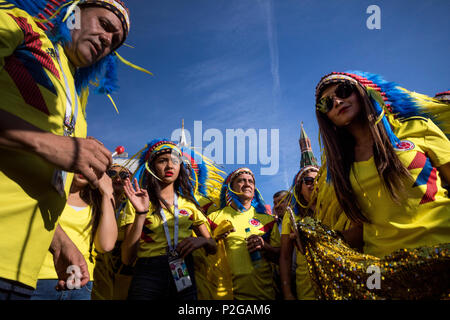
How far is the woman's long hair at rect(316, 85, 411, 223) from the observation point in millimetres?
1708

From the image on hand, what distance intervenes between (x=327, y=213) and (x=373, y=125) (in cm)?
82

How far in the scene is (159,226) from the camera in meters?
3.12

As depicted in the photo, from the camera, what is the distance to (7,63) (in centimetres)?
107

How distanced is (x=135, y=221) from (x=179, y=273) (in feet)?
2.29

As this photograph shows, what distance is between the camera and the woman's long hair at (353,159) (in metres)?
1.71

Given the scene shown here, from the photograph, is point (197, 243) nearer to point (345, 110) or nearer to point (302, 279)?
point (302, 279)

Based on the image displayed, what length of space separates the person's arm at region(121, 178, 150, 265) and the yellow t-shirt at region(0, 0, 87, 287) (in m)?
1.49

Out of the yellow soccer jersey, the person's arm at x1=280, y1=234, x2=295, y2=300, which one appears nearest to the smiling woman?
the yellow soccer jersey

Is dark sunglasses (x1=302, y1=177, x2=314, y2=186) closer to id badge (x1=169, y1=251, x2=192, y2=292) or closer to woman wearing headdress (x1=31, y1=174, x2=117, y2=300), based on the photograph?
id badge (x1=169, y1=251, x2=192, y2=292)

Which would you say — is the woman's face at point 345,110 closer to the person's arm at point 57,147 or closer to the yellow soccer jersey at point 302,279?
the yellow soccer jersey at point 302,279

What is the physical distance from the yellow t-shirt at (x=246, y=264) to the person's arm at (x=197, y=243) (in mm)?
592

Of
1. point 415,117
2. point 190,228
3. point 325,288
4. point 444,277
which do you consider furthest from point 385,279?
point 190,228

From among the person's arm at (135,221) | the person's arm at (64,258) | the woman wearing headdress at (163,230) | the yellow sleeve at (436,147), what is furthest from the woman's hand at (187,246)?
the yellow sleeve at (436,147)
